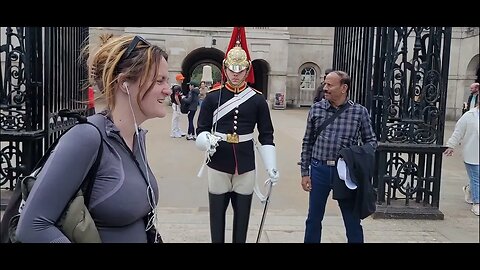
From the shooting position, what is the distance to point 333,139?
417 cm

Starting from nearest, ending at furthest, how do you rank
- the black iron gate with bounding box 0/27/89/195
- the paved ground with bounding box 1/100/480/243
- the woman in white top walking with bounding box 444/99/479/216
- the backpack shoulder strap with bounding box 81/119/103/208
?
the backpack shoulder strap with bounding box 81/119/103/208 → the paved ground with bounding box 1/100/480/243 → the black iron gate with bounding box 0/27/89/195 → the woman in white top walking with bounding box 444/99/479/216

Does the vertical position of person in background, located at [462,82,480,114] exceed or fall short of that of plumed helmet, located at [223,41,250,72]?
it falls short

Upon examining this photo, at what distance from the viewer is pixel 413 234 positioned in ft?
17.7

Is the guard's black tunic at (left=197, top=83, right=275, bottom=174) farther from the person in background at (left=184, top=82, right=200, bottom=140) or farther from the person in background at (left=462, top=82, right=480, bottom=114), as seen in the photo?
the person in background at (left=184, top=82, right=200, bottom=140)

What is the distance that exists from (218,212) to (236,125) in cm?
A: 80

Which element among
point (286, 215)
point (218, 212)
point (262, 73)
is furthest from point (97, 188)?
point (262, 73)

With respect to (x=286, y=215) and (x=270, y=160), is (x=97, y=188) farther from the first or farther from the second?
(x=286, y=215)

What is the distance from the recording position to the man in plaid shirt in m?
4.15

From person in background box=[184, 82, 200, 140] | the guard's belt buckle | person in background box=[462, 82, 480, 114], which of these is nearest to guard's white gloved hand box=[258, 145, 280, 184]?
the guard's belt buckle

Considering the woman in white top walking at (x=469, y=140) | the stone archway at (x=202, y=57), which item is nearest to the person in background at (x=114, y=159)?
the woman in white top walking at (x=469, y=140)

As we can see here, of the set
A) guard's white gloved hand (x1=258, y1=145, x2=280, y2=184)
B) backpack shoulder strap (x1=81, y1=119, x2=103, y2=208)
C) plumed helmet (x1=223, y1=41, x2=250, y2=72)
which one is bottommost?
guard's white gloved hand (x1=258, y1=145, x2=280, y2=184)

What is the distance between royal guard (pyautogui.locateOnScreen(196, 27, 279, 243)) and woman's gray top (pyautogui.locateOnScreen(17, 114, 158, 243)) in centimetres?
211

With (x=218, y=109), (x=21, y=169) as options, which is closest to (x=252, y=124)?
(x=218, y=109)

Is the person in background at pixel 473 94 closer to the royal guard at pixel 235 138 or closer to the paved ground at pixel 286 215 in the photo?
the paved ground at pixel 286 215
